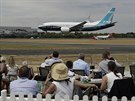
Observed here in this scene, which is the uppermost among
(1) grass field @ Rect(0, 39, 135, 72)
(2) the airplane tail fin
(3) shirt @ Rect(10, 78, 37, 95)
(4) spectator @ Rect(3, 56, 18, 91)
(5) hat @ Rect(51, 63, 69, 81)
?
(2) the airplane tail fin

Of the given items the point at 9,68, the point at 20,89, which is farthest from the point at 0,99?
the point at 9,68

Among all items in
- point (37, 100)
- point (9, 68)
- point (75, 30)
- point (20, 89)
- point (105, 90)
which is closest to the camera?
point (37, 100)

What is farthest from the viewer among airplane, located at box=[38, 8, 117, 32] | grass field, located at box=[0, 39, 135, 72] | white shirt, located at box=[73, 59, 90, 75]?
airplane, located at box=[38, 8, 117, 32]

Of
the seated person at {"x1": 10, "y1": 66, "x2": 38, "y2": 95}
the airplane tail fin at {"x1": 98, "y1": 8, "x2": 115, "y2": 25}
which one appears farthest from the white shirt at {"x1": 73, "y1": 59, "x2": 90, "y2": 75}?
the airplane tail fin at {"x1": 98, "y1": 8, "x2": 115, "y2": 25}

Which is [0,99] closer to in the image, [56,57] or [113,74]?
[113,74]

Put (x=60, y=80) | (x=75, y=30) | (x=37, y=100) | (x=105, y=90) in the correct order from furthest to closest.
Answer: (x=75, y=30) → (x=105, y=90) → (x=60, y=80) → (x=37, y=100)

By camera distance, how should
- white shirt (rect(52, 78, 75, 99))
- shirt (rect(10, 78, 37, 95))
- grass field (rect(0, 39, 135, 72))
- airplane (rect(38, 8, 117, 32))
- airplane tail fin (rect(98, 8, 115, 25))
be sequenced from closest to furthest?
1. white shirt (rect(52, 78, 75, 99))
2. shirt (rect(10, 78, 37, 95))
3. grass field (rect(0, 39, 135, 72))
4. airplane (rect(38, 8, 117, 32))
5. airplane tail fin (rect(98, 8, 115, 25))

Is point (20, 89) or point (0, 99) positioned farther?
point (20, 89)

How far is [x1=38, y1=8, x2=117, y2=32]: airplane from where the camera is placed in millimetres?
112062

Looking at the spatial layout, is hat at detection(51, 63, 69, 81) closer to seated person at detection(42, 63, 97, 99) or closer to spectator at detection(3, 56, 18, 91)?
seated person at detection(42, 63, 97, 99)

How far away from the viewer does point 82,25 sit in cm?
11231

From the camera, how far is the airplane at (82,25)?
112062 millimetres

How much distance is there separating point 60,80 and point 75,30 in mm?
108948

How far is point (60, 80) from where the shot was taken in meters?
6.65
